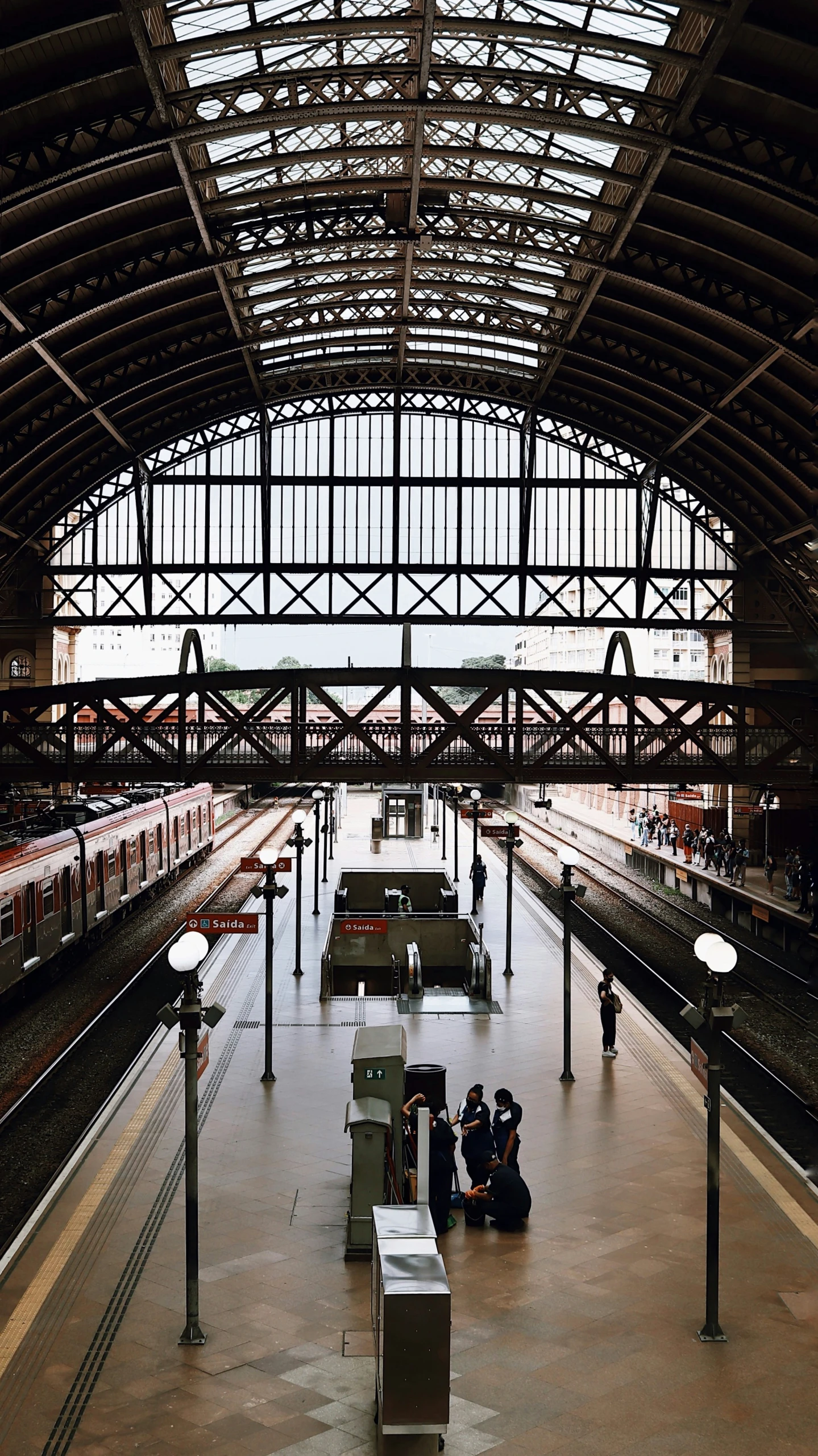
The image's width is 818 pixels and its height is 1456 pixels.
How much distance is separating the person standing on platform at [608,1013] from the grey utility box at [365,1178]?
7.31 meters

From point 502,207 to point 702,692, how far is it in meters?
13.5

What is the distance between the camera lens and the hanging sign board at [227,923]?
15180 millimetres

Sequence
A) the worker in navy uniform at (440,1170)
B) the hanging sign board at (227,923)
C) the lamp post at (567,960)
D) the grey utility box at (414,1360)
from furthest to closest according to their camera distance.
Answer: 1. the lamp post at (567,960)
2. the hanging sign board at (227,923)
3. the worker in navy uniform at (440,1170)
4. the grey utility box at (414,1360)

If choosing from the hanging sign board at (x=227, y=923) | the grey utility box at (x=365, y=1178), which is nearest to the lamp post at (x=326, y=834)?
the hanging sign board at (x=227, y=923)

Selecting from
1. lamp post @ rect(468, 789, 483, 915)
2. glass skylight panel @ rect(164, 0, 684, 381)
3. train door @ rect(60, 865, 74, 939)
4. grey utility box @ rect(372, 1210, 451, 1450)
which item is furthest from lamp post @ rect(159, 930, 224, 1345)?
lamp post @ rect(468, 789, 483, 915)

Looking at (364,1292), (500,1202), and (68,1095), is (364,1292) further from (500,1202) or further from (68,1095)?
(68,1095)

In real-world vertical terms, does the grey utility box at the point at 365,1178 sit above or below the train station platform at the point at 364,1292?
above

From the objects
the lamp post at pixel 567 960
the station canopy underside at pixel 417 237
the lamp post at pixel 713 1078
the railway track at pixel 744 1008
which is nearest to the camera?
the lamp post at pixel 713 1078

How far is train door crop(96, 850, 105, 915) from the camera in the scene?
2586 centimetres

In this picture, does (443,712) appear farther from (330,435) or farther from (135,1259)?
(330,435)

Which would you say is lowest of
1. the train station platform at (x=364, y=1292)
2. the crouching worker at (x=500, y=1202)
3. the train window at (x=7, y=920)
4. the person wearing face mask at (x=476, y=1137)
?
→ the train station platform at (x=364, y=1292)

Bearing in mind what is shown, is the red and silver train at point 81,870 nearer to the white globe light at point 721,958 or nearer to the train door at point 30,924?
the train door at point 30,924

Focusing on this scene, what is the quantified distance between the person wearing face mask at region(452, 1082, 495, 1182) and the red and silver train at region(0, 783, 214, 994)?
381 inches

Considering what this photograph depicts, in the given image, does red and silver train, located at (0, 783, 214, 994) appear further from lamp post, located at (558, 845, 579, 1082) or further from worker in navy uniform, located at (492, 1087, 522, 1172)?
worker in navy uniform, located at (492, 1087, 522, 1172)
